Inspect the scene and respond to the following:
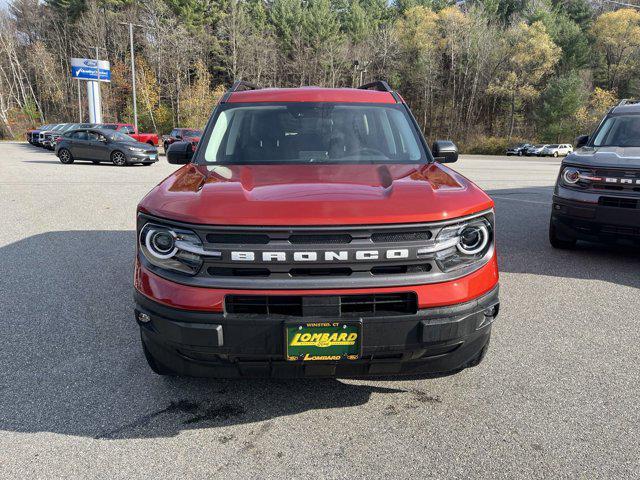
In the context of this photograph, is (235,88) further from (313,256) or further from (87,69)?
(87,69)

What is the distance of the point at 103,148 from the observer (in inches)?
880

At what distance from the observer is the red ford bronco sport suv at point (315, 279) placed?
2467 millimetres

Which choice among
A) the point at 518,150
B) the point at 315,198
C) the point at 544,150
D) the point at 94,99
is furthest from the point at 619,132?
the point at 518,150

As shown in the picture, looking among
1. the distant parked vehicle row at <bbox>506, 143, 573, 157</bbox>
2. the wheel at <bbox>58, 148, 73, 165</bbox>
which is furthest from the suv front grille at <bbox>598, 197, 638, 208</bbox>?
the distant parked vehicle row at <bbox>506, 143, 573, 157</bbox>

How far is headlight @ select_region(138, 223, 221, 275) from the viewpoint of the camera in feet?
8.39

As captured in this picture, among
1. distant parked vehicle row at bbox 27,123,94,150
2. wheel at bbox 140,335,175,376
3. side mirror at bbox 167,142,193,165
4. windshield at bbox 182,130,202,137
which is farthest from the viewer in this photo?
distant parked vehicle row at bbox 27,123,94,150

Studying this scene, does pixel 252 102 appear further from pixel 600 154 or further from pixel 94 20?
pixel 94 20

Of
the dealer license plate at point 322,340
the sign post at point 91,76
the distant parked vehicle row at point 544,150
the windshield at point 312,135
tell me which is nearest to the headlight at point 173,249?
the dealer license plate at point 322,340

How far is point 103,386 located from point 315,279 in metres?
1.71

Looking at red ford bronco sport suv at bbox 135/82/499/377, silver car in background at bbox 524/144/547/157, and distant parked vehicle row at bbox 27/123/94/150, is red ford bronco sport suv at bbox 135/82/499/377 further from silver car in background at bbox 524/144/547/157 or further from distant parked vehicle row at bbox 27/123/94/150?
silver car in background at bbox 524/144/547/157

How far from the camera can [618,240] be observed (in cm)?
602

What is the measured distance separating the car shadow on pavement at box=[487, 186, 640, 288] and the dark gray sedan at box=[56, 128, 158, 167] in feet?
55.5

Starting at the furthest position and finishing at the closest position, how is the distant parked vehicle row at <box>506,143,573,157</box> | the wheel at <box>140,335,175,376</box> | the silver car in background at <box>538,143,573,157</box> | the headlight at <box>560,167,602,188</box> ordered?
the distant parked vehicle row at <box>506,143,573,157</box> → the silver car in background at <box>538,143,573,157</box> → the headlight at <box>560,167,602,188</box> → the wheel at <box>140,335,175,376</box>

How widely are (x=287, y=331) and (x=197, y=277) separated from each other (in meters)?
0.52
